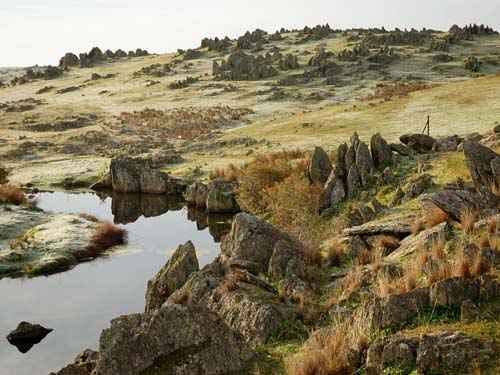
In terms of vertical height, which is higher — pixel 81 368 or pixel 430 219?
pixel 430 219

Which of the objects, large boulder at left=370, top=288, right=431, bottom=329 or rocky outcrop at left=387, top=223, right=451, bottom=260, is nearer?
large boulder at left=370, top=288, right=431, bottom=329

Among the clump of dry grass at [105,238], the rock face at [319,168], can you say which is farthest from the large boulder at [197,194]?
the rock face at [319,168]

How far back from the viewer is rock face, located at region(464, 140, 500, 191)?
24766 millimetres

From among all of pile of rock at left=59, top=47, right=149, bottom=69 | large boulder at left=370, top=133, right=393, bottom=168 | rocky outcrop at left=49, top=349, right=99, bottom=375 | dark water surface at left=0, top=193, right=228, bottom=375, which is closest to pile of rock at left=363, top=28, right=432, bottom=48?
pile of rock at left=59, top=47, right=149, bottom=69

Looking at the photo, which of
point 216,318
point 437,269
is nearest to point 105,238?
point 216,318

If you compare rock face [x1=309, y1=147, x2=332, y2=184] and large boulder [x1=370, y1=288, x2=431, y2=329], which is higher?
large boulder [x1=370, y1=288, x2=431, y2=329]

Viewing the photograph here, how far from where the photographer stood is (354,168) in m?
38.6

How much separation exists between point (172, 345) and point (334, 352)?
4.44 metres

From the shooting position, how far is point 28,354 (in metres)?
25.9

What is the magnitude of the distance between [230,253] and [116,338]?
31.3 feet

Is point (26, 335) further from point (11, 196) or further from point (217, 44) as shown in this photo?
point (217, 44)

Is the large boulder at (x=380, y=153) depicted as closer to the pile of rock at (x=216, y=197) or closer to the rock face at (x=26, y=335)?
the pile of rock at (x=216, y=197)

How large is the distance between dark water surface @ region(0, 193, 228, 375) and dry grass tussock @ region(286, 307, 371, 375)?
15.0 metres

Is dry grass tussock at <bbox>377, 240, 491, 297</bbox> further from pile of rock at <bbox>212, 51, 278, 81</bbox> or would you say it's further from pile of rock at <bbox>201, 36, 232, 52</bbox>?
pile of rock at <bbox>201, 36, 232, 52</bbox>
